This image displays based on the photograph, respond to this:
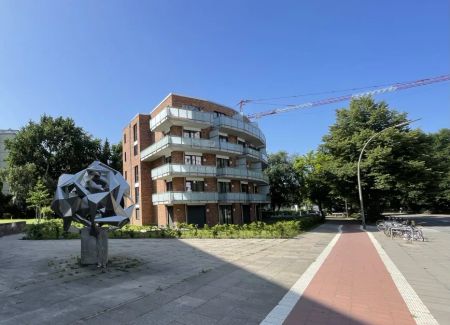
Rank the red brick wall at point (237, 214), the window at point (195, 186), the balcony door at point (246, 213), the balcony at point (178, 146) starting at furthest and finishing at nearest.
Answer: the balcony door at point (246, 213), the red brick wall at point (237, 214), the window at point (195, 186), the balcony at point (178, 146)

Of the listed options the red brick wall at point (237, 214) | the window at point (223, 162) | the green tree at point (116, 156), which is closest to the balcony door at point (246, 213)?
the red brick wall at point (237, 214)

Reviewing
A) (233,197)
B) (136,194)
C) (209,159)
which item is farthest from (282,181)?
(136,194)

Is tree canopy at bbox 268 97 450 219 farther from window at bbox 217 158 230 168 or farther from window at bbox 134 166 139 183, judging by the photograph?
window at bbox 134 166 139 183

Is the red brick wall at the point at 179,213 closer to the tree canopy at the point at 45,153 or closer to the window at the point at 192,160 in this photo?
the window at the point at 192,160

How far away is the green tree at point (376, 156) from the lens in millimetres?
30703

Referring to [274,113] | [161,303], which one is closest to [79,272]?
[161,303]

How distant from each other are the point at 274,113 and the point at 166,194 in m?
47.9

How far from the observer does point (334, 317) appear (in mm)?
6047

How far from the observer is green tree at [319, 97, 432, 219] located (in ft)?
101

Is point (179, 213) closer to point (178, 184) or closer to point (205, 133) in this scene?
point (178, 184)

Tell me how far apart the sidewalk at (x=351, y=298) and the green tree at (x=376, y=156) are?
2187cm

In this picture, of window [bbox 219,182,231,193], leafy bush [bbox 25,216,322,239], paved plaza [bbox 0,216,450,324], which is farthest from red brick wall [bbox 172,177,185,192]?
paved plaza [bbox 0,216,450,324]

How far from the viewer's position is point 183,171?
3067 centimetres

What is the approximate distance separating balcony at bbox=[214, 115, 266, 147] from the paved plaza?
73.0 ft
